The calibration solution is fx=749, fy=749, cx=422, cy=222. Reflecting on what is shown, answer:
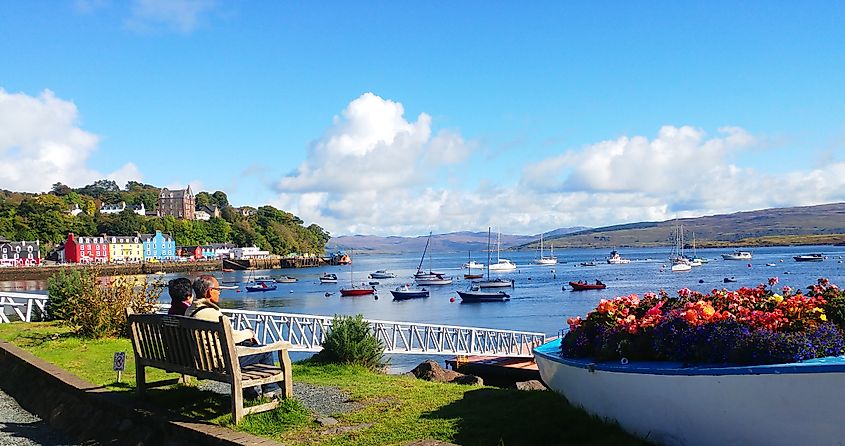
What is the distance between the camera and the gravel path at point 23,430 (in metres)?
7.93

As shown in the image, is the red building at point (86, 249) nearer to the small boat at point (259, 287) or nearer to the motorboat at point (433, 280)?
the small boat at point (259, 287)

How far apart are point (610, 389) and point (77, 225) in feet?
566

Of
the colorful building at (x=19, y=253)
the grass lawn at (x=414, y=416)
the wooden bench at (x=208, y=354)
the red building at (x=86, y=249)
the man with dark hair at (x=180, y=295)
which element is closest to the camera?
the grass lawn at (x=414, y=416)

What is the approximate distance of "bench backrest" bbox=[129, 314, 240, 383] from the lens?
6.94m

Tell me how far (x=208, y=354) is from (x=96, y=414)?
220 centimetres

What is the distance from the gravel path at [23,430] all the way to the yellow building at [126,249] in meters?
152

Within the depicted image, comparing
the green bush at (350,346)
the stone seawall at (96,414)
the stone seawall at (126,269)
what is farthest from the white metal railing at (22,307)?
the stone seawall at (126,269)

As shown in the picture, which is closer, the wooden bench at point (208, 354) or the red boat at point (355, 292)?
the wooden bench at point (208, 354)

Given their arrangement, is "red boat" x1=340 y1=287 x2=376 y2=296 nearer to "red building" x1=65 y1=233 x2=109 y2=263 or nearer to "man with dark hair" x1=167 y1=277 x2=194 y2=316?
"man with dark hair" x1=167 y1=277 x2=194 y2=316

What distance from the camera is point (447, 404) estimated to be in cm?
776

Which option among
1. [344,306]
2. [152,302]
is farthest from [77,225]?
[152,302]

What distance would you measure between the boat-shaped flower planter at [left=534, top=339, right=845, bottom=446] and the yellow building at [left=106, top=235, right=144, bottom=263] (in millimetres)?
157547

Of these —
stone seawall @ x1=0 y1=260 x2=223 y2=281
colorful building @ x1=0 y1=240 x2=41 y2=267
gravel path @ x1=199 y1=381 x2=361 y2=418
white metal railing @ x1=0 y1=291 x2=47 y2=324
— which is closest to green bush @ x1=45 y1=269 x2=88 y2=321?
white metal railing @ x1=0 y1=291 x2=47 y2=324

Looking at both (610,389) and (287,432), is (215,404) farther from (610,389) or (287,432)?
(610,389)
